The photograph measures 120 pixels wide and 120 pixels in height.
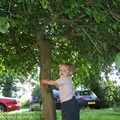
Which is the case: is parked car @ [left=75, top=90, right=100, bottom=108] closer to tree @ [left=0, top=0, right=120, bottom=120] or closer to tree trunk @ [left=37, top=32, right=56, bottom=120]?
tree @ [left=0, top=0, right=120, bottom=120]

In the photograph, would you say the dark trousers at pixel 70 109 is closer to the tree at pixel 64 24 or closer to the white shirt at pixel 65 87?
the white shirt at pixel 65 87

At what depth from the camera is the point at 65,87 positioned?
8.85 metres

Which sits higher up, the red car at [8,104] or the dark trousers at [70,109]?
the red car at [8,104]

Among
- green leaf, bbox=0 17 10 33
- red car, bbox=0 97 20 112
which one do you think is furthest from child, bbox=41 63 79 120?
red car, bbox=0 97 20 112

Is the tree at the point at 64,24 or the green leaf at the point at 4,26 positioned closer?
the green leaf at the point at 4,26

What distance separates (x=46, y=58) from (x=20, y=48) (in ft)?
4.17

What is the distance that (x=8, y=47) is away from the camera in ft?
37.9

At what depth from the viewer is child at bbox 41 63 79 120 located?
877 centimetres

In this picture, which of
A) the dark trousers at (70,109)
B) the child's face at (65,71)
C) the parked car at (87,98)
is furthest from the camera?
the parked car at (87,98)

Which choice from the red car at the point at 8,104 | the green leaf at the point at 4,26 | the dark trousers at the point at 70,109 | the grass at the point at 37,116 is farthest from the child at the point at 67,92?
the red car at the point at 8,104

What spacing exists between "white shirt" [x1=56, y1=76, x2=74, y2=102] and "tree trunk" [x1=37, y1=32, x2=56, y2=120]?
4.33 ft

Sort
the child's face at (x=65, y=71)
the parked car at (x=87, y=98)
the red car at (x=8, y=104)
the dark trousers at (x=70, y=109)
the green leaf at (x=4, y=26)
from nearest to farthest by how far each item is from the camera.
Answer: the green leaf at (x=4, y=26)
the child's face at (x=65, y=71)
the dark trousers at (x=70, y=109)
the red car at (x=8, y=104)
the parked car at (x=87, y=98)

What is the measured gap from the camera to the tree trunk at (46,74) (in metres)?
10.2

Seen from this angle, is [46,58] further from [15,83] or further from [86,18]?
[15,83]
